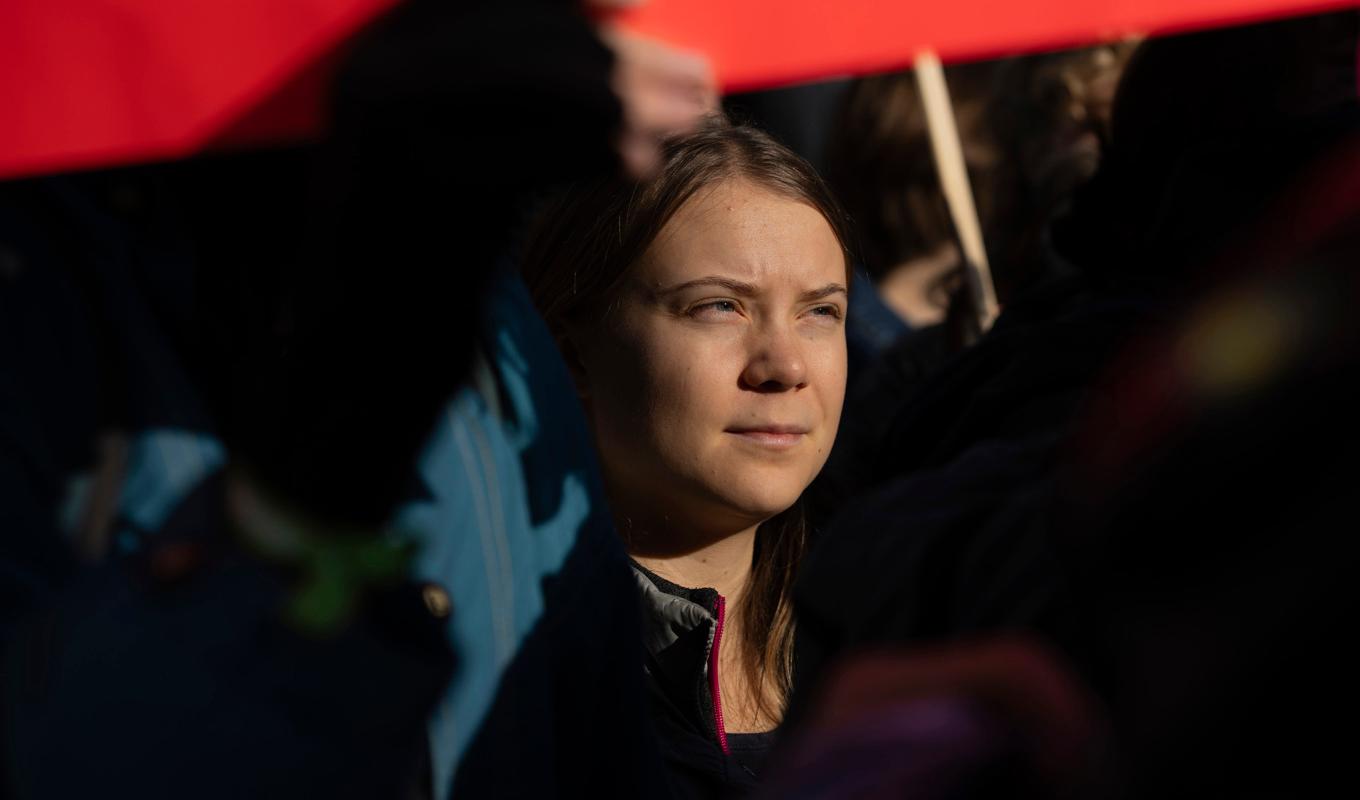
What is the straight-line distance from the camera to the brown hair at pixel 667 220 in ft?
6.63

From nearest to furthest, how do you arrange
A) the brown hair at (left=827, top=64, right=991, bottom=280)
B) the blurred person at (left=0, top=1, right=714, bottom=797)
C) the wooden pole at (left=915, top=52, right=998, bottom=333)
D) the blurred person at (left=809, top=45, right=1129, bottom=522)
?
the blurred person at (left=0, top=1, right=714, bottom=797), the wooden pole at (left=915, top=52, right=998, bottom=333), the blurred person at (left=809, top=45, right=1129, bottom=522), the brown hair at (left=827, top=64, right=991, bottom=280)

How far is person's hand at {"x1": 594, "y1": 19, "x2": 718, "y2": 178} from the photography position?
0.81 meters

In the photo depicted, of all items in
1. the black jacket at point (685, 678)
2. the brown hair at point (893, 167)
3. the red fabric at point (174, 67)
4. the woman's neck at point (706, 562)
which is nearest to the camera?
the red fabric at point (174, 67)

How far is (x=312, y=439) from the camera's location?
0.89m

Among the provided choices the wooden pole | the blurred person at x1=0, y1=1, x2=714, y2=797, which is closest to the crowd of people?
the blurred person at x1=0, y1=1, x2=714, y2=797

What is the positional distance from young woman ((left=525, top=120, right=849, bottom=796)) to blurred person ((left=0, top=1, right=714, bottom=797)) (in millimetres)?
766

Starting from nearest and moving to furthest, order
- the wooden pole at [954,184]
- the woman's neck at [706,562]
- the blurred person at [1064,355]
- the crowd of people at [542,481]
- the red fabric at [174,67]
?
the crowd of people at [542,481] < the blurred person at [1064,355] < the red fabric at [174,67] < the woman's neck at [706,562] < the wooden pole at [954,184]

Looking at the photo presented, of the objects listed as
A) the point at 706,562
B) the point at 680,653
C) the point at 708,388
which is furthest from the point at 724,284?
the point at 680,653

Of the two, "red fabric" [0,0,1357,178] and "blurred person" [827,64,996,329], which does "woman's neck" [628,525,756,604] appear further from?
"blurred person" [827,64,996,329]

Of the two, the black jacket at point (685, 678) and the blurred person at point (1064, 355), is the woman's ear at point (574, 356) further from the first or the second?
the blurred person at point (1064, 355)

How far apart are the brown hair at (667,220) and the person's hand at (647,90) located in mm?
1106

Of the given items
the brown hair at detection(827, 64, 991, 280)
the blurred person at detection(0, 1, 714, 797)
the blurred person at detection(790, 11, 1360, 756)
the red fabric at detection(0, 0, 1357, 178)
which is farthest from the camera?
the brown hair at detection(827, 64, 991, 280)

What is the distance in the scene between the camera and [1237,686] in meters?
0.66

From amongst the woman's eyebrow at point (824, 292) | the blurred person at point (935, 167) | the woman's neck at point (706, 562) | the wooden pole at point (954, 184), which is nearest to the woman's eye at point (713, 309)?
the woman's eyebrow at point (824, 292)
